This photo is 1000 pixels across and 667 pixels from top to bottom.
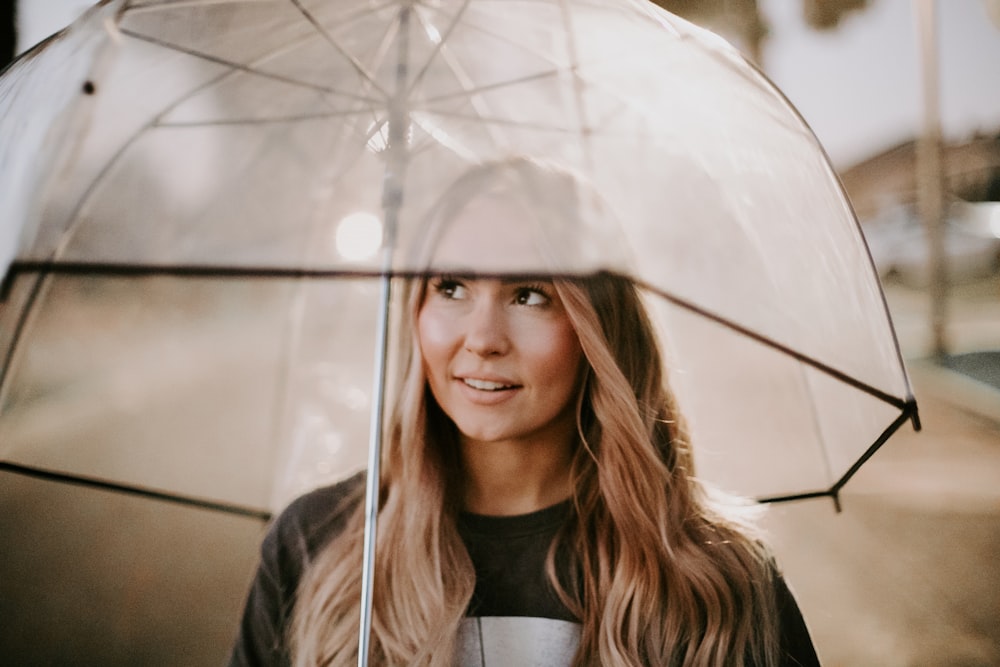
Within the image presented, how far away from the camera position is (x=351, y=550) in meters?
1.70

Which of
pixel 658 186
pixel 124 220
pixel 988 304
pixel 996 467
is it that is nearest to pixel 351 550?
pixel 124 220

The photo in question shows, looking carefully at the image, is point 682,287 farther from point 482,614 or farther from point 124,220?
point 124,220

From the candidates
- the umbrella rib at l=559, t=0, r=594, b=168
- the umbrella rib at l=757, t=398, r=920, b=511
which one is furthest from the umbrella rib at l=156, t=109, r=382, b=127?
the umbrella rib at l=757, t=398, r=920, b=511

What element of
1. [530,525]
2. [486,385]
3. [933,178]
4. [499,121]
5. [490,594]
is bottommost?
[490,594]

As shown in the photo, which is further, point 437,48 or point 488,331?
point 488,331

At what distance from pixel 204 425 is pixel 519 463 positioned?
16.6 ft

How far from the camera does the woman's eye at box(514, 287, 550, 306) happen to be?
1474mm

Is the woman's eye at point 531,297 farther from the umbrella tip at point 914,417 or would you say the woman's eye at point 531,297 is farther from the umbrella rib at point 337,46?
the umbrella tip at point 914,417

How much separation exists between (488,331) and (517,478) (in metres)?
0.43

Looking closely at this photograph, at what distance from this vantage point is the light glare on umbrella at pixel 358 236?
115 cm

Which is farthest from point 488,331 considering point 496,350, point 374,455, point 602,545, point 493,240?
point 602,545

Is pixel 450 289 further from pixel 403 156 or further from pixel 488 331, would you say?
pixel 403 156

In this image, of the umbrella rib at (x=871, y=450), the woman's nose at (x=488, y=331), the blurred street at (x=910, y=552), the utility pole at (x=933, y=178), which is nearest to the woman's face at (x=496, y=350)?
the woman's nose at (x=488, y=331)

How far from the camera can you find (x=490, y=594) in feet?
5.22
